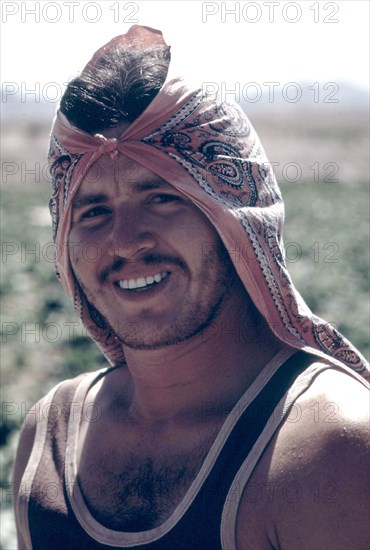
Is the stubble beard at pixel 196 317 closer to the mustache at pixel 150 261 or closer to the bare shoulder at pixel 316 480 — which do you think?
the mustache at pixel 150 261

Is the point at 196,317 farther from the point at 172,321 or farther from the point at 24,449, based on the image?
the point at 24,449

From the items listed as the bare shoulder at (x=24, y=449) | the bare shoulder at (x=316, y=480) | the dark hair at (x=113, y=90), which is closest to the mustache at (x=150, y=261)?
the dark hair at (x=113, y=90)

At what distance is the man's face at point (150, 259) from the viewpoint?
2703mm

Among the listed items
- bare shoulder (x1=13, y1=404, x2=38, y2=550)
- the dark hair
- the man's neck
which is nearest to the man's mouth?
the man's neck

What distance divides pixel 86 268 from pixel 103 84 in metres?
0.57

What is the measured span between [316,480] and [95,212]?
3.56 feet

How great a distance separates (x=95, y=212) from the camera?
2.87 metres

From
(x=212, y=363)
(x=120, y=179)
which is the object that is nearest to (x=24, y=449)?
(x=212, y=363)

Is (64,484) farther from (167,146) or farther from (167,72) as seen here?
(167,72)

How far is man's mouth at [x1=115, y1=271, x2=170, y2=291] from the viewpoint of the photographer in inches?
107

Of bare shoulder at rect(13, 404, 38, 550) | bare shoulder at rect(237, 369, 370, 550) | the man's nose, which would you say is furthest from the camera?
bare shoulder at rect(13, 404, 38, 550)

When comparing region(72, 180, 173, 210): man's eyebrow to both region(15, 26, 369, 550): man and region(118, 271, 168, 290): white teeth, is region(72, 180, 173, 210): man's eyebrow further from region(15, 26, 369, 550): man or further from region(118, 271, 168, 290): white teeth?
region(118, 271, 168, 290): white teeth

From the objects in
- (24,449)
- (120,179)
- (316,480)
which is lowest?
(24,449)

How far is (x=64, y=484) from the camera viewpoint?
2863mm
